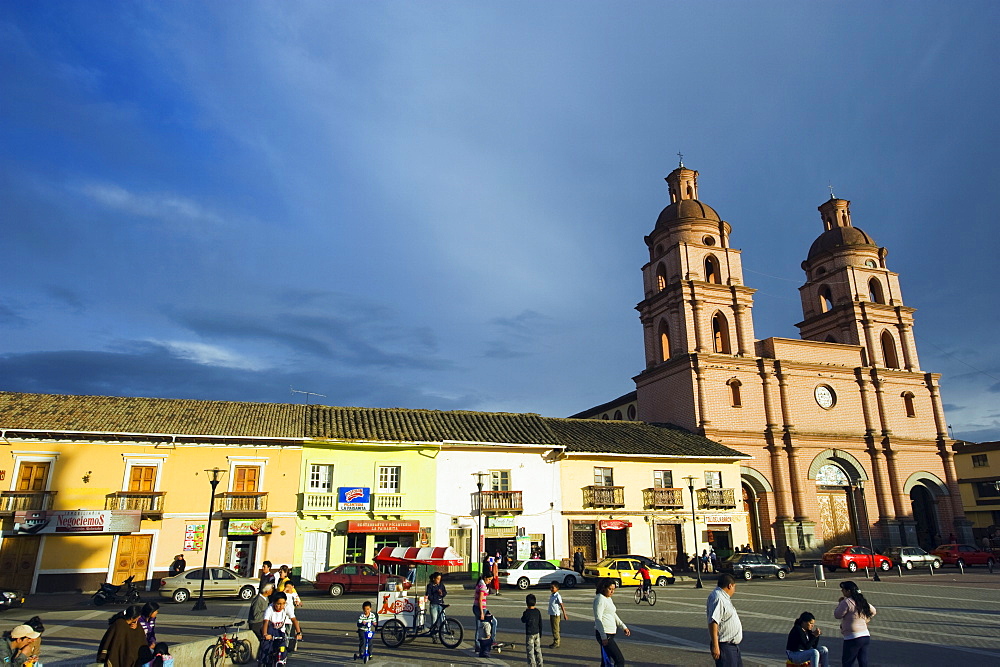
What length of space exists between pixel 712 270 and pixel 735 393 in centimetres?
962

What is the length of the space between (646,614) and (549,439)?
54.4 feet

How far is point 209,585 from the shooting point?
24.5 m

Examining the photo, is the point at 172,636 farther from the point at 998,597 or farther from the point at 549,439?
the point at 998,597

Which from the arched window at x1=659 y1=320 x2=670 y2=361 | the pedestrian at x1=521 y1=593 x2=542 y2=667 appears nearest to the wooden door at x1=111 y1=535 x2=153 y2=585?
the pedestrian at x1=521 y1=593 x2=542 y2=667

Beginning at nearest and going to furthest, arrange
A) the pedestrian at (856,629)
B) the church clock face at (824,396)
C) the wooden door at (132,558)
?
the pedestrian at (856,629), the wooden door at (132,558), the church clock face at (824,396)

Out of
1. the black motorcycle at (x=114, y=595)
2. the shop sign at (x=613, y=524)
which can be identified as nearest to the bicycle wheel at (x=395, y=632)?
the black motorcycle at (x=114, y=595)

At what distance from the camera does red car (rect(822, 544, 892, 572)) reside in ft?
119

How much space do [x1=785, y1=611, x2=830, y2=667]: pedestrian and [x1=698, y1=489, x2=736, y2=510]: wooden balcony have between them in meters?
30.3

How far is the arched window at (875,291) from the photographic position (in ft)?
176

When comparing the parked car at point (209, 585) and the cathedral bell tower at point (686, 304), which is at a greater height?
the cathedral bell tower at point (686, 304)

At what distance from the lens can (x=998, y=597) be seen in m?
23.3

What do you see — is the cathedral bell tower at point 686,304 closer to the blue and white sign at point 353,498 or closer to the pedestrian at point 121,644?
the blue and white sign at point 353,498

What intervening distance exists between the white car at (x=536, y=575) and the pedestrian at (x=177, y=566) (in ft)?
43.7

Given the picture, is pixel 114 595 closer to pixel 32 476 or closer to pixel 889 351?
pixel 32 476
